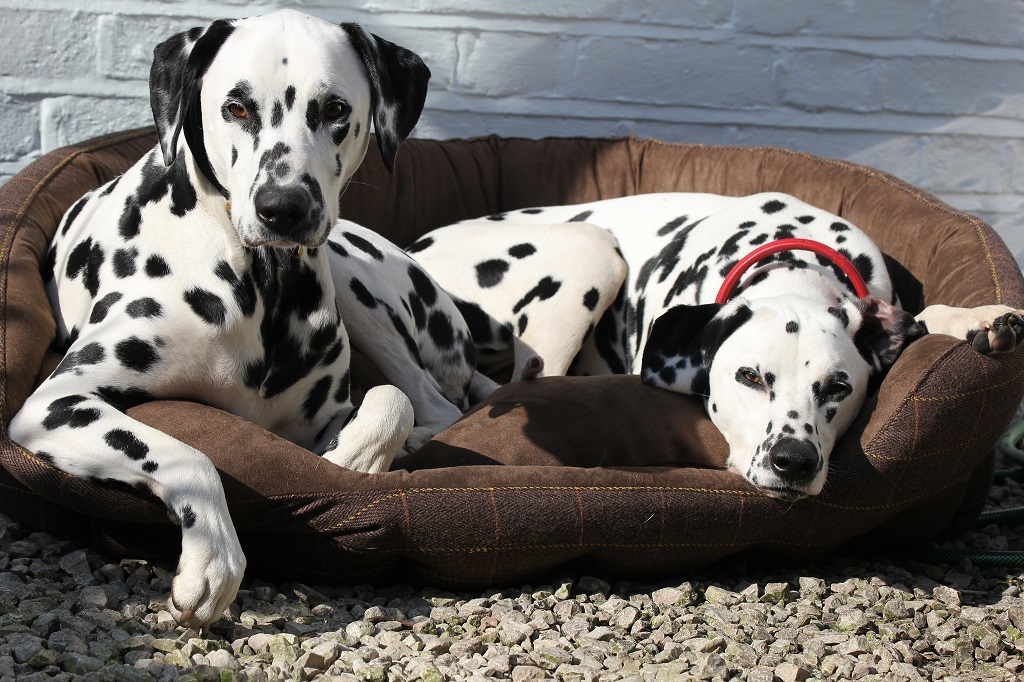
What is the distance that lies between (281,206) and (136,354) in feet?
2.00

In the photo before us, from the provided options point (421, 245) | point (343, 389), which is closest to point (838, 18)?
point (421, 245)

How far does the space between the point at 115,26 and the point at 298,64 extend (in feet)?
7.97

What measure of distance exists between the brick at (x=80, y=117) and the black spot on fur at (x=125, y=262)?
2024mm

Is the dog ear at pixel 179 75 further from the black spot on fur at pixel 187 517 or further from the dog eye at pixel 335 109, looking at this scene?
the black spot on fur at pixel 187 517

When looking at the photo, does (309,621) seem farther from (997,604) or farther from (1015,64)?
(1015,64)

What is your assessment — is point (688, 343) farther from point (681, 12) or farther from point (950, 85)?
point (950, 85)

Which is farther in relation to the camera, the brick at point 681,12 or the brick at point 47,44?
the brick at point 681,12

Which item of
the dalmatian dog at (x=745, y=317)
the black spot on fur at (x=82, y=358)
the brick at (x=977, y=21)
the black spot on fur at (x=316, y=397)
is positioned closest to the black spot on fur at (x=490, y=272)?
the dalmatian dog at (x=745, y=317)

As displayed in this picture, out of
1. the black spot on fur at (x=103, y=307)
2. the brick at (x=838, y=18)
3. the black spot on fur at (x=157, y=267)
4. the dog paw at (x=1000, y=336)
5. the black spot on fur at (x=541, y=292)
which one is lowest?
the black spot on fur at (x=541, y=292)

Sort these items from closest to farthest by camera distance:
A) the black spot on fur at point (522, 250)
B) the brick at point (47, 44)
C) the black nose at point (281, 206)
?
the black nose at point (281, 206), the black spot on fur at point (522, 250), the brick at point (47, 44)

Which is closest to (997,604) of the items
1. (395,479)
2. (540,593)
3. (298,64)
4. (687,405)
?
(687,405)

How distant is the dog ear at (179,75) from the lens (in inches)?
108

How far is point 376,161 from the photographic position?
4.93 metres

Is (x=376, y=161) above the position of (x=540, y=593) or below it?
above
